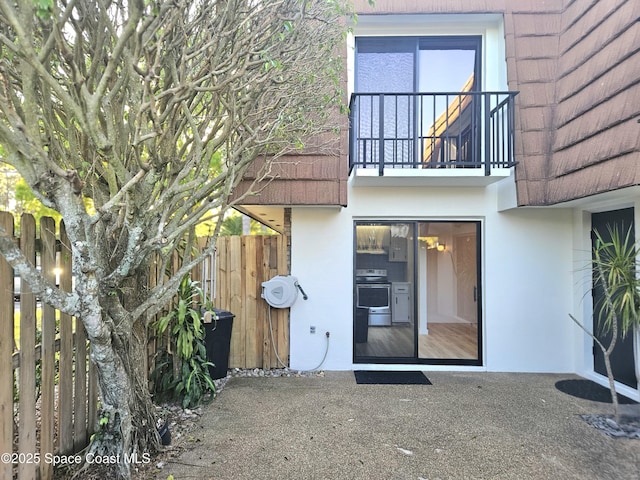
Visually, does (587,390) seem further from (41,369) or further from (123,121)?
(123,121)

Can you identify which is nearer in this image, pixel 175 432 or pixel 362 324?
pixel 175 432

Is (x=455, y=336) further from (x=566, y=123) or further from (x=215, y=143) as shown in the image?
(x=215, y=143)

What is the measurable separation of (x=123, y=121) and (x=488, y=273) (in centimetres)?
491

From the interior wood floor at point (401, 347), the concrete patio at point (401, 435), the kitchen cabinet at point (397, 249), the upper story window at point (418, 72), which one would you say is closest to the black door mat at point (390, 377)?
the concrete patio at point (401, 435)

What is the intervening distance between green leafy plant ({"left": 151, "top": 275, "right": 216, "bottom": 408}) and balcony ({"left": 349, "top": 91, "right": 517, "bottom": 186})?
271 cm

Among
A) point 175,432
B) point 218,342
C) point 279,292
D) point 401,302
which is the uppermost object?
point 279,292

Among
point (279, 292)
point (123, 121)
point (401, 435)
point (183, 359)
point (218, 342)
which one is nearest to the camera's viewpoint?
point (123, 121)

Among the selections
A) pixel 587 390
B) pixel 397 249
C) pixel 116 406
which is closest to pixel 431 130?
pixel 397 249

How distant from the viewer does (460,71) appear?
5.58 meters

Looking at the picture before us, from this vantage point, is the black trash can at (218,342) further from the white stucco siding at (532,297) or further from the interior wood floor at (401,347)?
the white stucco siding at (532,297)

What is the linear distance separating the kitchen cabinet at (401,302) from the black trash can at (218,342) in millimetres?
2390

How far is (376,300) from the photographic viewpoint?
530 cm

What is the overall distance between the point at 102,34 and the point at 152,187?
117cm

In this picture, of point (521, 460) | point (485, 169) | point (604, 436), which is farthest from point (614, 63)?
point (521, 460)
